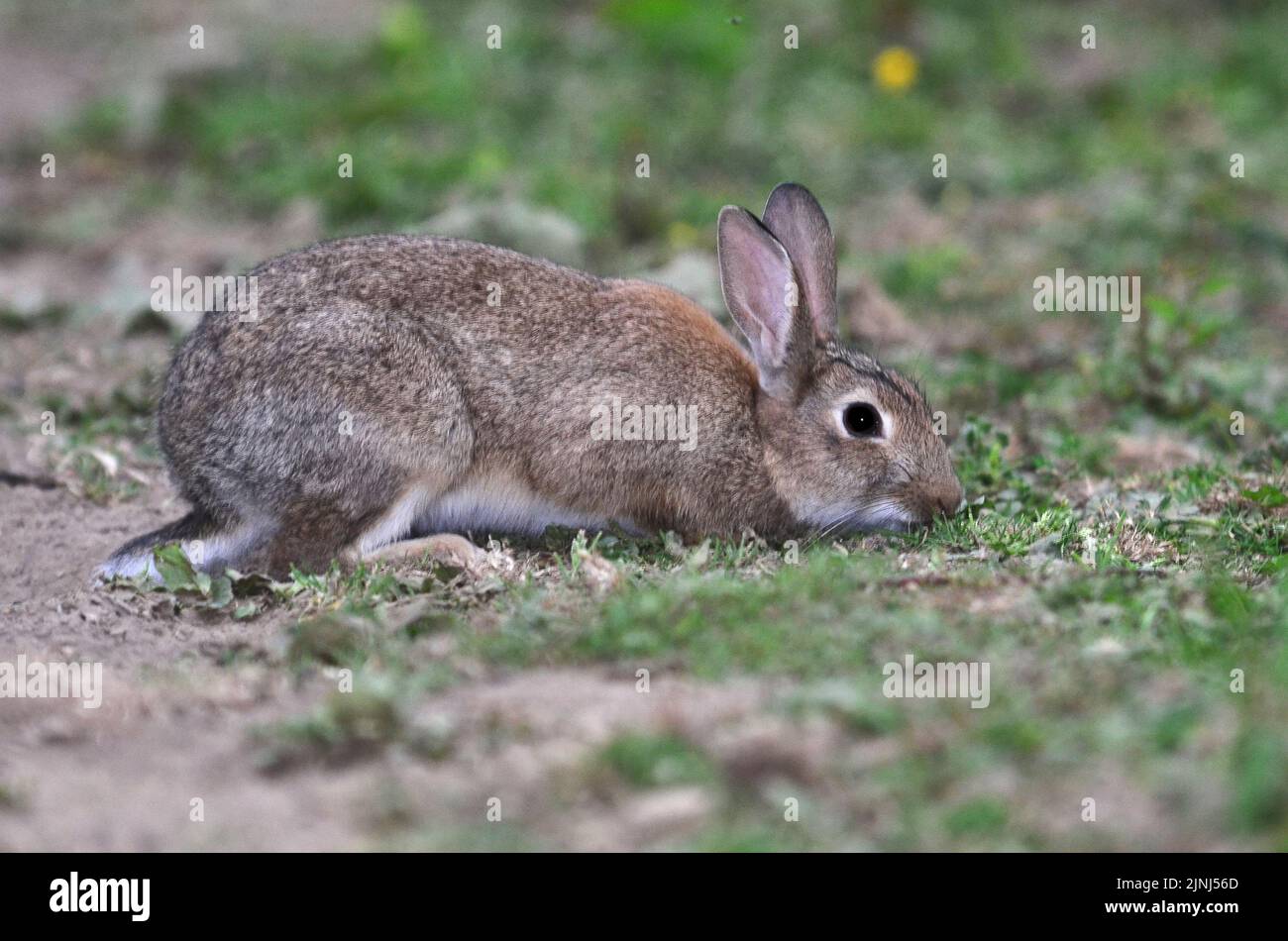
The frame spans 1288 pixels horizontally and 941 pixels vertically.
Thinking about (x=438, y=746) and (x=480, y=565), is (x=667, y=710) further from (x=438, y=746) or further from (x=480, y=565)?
(x=480, y=565)

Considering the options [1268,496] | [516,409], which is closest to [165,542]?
[516,409]

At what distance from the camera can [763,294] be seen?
7.41 metres

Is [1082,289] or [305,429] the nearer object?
[305,429]

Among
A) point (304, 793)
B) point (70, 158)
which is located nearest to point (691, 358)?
point (304, 793)

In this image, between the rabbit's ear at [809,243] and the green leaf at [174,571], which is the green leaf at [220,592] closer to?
the green leaf at [174,571]

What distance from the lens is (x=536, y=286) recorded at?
7.45 meters

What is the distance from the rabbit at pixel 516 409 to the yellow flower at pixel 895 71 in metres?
6.65

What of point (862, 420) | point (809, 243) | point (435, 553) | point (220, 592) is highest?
point (809, 243)

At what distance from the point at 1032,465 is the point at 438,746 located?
4.14 metres

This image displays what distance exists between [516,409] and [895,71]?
774 centimetres

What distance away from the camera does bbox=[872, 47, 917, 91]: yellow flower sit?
1364cm

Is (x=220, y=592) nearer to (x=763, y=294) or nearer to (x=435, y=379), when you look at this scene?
(x=435, y=379)

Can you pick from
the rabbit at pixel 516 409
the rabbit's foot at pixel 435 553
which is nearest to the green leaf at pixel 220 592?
the rabbit at pixel 516 409

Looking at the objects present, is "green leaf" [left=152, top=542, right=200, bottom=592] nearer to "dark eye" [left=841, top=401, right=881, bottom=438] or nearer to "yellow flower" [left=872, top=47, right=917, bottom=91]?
"dark eye" [left=841, top=401, right=881, bottom=438]
